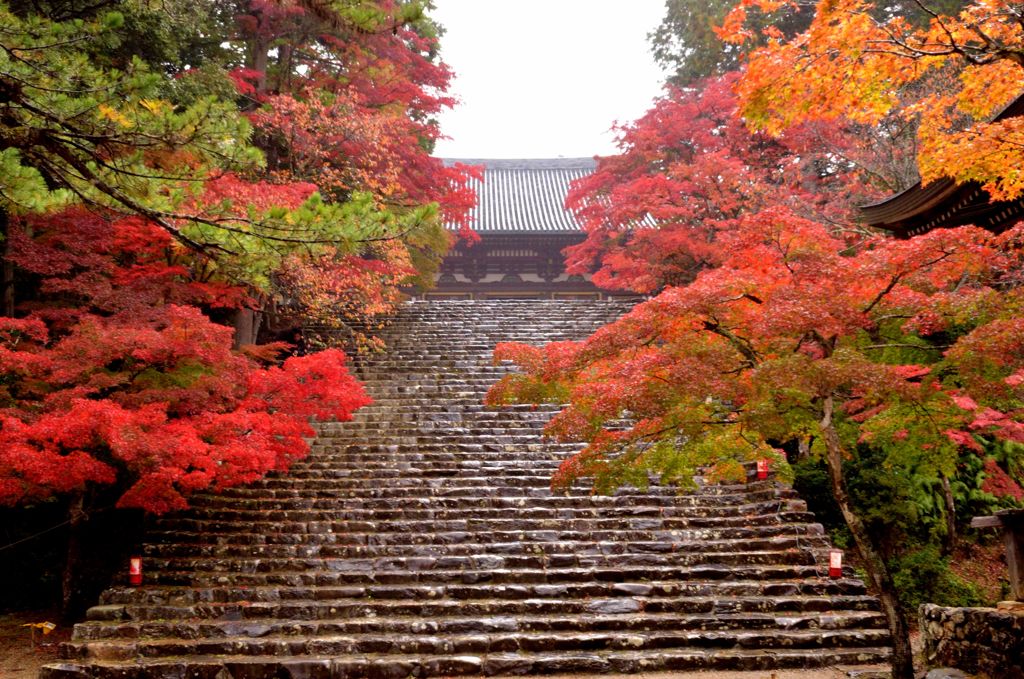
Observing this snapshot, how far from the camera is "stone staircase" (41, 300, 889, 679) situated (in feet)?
24.4

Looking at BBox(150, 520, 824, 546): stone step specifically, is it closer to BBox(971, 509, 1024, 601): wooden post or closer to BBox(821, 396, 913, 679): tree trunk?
BBox(821, 396, 913, 679): tree trunk

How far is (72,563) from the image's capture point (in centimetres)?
910

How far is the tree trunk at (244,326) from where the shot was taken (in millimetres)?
12633

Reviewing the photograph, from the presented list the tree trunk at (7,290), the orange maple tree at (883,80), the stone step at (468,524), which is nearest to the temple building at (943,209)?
the orange maple tree at (883,80)

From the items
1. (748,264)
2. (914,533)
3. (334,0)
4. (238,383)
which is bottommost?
(914,533)

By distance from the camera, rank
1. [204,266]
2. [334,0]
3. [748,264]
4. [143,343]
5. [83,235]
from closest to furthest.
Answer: [334,0] → [143,343] → [748,264] → [83,235] → [204,266]

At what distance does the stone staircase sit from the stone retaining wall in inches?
59.3

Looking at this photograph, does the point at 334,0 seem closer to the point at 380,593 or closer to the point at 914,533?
the point at 380,593

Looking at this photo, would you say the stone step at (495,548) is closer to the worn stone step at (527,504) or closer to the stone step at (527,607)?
the worn stone step at (527,504)

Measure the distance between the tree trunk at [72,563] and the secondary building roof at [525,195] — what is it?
632 inches

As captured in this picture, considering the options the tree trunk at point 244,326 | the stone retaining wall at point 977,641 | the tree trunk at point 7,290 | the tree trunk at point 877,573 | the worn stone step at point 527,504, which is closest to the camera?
the stone retaining wall at point 977,641

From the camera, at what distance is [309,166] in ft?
45.6

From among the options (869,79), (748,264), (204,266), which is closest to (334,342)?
(204,266)

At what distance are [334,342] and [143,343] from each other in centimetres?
725
